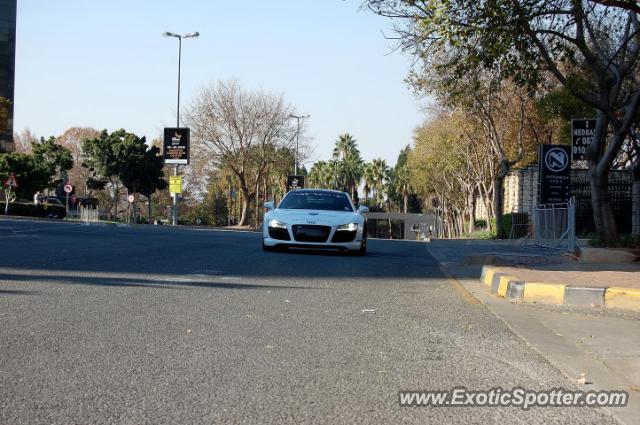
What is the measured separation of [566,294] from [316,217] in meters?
7.76

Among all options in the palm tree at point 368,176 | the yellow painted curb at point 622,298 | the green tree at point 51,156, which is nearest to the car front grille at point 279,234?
the yellow painted curb at point 622,298

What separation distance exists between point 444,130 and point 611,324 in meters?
43.3

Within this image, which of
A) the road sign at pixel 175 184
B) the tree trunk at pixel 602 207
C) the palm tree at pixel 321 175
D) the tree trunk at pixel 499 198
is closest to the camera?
the tree trunk at pixel 602 207

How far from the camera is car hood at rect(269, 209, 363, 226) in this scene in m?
16.0

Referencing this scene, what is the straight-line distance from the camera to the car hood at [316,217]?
16016 mm

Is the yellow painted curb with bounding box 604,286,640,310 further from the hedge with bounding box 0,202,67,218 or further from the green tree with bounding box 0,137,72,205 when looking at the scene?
the green tree with bounding box 0,137,72,205

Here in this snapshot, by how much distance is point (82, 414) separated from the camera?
4.11 metres

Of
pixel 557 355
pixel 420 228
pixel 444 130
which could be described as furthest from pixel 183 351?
pixel 420 228

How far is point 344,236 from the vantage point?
16.0 m

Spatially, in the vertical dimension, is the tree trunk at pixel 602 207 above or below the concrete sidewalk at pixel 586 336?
above

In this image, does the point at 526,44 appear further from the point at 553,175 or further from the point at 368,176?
the point at 368,176

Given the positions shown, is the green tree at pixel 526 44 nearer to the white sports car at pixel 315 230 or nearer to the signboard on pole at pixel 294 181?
the white sports car at pixel 315 230

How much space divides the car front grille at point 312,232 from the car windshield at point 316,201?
131 cm

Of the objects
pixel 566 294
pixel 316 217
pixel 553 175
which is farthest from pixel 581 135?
pixel 566 294
